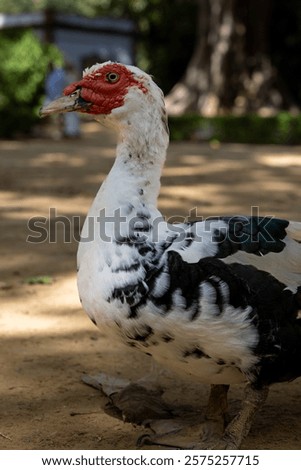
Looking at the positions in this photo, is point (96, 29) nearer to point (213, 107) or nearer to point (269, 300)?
point (213, 107)

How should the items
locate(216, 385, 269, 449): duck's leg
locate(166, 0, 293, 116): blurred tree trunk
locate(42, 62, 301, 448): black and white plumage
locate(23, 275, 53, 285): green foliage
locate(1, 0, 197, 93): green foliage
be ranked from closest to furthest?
1. locate(42, 62, 301, 448): black and white plumage
2. locate(216, 385, 269, 449): duck's leg
3. locate(23, 275, 53, 285): green foliage
4. locate(166, 0, 293, 116): blurred tree trunk
5. locate(1, 0, 197, 93): green foliage

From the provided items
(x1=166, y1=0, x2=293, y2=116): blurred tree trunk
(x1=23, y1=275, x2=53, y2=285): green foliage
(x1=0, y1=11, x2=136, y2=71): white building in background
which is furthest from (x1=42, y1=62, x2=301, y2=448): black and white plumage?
(x1=0, y1=11, x2=136, y2=71): white building in background

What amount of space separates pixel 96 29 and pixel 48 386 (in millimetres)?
19768

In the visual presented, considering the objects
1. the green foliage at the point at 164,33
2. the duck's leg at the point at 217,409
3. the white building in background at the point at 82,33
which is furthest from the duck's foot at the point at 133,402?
the green foliage at the point at 164,33

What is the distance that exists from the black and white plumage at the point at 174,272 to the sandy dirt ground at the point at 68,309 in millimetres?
461

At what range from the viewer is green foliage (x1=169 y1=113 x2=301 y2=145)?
47.3 ft

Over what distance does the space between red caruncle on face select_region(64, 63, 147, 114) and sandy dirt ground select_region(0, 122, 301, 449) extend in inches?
51.9

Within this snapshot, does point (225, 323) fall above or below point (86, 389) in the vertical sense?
above

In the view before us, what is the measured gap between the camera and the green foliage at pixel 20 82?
14.9 meters

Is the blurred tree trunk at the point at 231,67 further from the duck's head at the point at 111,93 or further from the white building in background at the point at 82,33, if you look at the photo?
the duck's head at the point at 111,93

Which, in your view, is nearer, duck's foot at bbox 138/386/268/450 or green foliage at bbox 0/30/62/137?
duck's foot at bbox 138/386/268/450

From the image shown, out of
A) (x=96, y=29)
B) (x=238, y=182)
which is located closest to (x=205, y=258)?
(x=238, y=182)

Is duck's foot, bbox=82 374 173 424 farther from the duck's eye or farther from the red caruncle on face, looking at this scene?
the duck's eye

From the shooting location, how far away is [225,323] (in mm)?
2504
